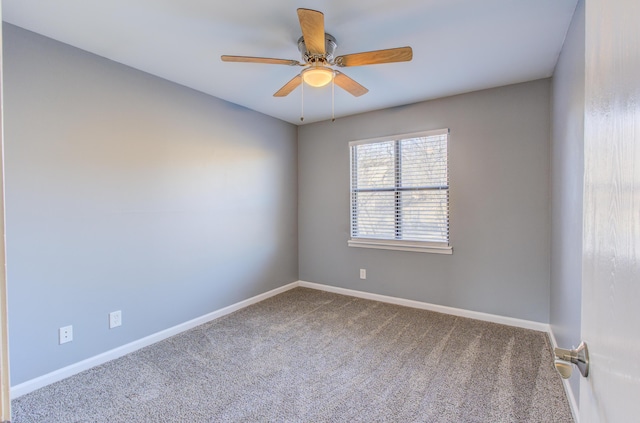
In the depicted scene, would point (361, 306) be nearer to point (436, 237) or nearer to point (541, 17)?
point (436, 237)

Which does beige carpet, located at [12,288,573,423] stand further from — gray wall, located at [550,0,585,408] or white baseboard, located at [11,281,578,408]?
gray wall, located at [550,0,585,408]

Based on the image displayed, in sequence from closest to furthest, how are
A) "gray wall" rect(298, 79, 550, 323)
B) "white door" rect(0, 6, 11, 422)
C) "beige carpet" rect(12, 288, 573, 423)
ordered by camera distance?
"white door" rect(0, 6, 11, 422) < "beige carpet" rect(12, 288, 573, 423) < "gray wall" rect(298, 79, 550, 323)

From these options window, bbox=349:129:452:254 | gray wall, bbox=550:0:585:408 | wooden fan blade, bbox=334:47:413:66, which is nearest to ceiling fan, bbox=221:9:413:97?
wooden fan blade, bbox=334:47:413:66

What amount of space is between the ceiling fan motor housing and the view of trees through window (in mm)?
1695

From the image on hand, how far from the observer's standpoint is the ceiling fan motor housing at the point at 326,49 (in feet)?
6.68

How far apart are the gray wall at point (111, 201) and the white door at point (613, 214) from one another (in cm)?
288

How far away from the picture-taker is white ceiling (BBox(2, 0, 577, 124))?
1.84m

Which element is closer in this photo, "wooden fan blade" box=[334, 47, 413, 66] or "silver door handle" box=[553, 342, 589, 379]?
"silver door handle" box=[553, 342, 589, 379]

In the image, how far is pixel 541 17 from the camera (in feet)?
6.37

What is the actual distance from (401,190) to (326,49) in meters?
1.95

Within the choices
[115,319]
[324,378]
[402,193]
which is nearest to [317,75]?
[402,193]

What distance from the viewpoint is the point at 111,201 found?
246cm

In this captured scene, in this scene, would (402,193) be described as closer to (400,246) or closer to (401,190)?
(401,190)


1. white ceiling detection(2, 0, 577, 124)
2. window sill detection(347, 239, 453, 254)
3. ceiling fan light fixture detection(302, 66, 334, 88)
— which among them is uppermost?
white ceiling detection(2, 0, 577, 124)
